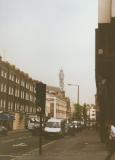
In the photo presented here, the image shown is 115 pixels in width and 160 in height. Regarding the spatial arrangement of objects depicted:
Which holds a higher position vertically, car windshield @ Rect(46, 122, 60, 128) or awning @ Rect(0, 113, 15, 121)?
awning @ Rect(0, 113, 15, 121)

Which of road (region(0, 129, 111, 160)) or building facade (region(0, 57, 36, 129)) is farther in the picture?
building facade (region(0, 57, 36, 129))

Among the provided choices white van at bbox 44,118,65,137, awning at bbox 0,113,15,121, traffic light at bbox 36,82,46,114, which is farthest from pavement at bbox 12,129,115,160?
awning at bbox 0,113,15,121

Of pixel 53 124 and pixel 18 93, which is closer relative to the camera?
pixel 53 124

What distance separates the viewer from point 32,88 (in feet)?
388

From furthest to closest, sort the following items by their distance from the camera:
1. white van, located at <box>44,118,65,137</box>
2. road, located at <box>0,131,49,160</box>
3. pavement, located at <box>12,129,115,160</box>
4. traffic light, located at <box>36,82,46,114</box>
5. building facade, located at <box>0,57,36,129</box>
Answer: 1. building facade, located at <box>0,57,36,129</box>
2. white van, located at <box>44,118,65,137</box>
3. road, located at <box>0,131,49,160</box>
4. traffic light, located at <box>36,82,46,114</box>
5. pavement, located at <box>12,129,115,160</box>

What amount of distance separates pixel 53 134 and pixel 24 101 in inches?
2366

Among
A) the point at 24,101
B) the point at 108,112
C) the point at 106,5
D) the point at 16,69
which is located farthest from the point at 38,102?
the point at 24,101

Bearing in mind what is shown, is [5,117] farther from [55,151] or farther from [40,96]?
[40,96]

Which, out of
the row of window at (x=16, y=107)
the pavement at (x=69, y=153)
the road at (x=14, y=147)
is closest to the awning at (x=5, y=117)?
the row of window at (x=16, y=107)

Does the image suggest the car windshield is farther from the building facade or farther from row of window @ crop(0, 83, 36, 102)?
row of window @ crop(0, 83, 36, 102)

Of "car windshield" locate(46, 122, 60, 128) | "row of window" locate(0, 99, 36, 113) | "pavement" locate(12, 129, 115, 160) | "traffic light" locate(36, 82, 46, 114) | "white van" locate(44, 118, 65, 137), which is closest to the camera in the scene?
"pavement" locate(12, 129, 115, 160)

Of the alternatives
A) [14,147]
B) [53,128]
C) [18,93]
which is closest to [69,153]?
[14,147]

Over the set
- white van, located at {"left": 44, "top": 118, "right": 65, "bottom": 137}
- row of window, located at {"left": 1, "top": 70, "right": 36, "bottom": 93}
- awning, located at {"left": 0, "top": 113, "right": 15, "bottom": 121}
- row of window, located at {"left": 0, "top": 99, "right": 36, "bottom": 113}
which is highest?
row of window, located at {"left": 1, "top": 70, "right": 36, "bottom": 93}

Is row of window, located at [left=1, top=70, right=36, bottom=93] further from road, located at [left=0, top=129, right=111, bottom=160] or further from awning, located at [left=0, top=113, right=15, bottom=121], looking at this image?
road, located at [left=0, top=129, right=111, bottom=160]
